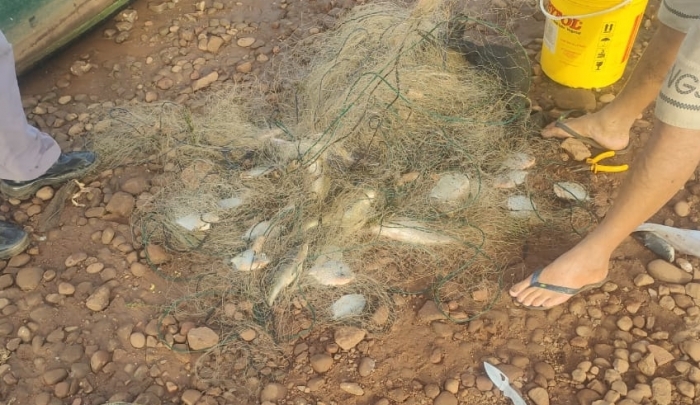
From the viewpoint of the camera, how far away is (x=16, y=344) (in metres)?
2.22

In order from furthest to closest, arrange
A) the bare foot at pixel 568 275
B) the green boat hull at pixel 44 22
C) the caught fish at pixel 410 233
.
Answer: the green boat hull at pixel 44 22
the caught fish at pixel 410 233
the bare foot at pixel 568 275

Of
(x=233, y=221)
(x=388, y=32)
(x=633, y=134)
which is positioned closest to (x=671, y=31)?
(x=633, y=134)

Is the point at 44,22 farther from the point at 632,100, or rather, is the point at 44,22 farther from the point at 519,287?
the point at 632,100

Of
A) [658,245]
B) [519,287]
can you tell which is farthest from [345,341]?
[658,245]

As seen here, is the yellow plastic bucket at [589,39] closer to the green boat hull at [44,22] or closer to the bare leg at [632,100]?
the bare leg at [632,100]

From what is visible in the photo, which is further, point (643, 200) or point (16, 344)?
point (16, 344)

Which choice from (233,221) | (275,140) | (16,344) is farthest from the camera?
(275,140)

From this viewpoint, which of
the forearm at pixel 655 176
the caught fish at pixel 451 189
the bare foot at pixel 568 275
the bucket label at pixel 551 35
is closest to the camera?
the forearm at pixel 655 176

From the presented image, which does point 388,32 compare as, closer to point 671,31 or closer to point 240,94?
point 240,94

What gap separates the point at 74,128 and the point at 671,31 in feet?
8.42

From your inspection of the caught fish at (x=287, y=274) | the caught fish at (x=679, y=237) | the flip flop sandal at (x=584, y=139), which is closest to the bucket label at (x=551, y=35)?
the flip flop sandal at (x=584, y=139)

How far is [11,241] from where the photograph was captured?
2502 millimetres

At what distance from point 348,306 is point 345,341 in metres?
0.16

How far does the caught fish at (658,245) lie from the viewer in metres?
2.31
